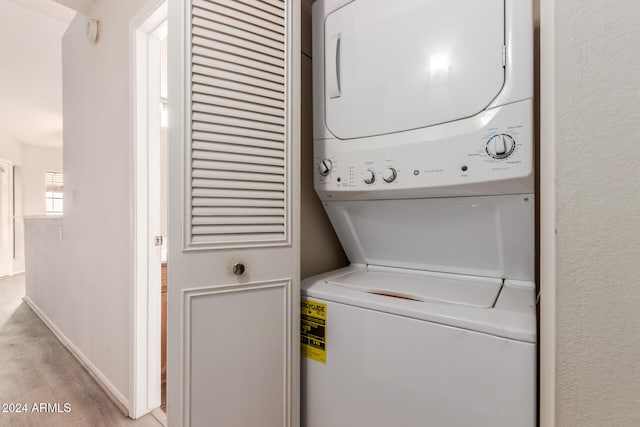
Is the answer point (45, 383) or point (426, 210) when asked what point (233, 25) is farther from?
point (45, 383)

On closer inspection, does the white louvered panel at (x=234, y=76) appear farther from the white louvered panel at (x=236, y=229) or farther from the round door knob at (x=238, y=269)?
the round door knob at (x=238, y=269)

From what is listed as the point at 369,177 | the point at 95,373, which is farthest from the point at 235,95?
the point at 95,373

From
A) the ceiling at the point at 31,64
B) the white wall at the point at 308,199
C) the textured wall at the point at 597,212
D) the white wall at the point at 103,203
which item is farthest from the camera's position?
the ceiling at the point at 31,64

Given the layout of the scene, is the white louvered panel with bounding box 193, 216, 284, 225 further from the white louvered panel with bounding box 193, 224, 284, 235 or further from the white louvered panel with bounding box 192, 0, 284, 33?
the white louvered panel with bounding box 192, 0, 284, 33

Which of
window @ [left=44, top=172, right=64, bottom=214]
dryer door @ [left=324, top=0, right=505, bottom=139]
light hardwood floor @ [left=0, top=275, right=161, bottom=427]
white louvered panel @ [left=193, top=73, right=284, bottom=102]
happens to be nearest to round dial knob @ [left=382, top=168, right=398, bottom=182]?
dryer door @ [left=324, top=0, right=505, bottom=139]

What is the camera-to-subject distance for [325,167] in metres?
1.24

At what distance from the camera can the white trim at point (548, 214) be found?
0.56m

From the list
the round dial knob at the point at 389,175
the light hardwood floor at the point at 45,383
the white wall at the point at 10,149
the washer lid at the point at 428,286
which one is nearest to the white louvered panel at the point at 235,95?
the round dial knob at the point at 389,175

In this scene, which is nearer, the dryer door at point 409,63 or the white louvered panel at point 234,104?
the dryer door at point 409,63

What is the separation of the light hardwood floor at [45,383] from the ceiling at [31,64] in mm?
2535

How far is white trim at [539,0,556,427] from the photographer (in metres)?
0.56

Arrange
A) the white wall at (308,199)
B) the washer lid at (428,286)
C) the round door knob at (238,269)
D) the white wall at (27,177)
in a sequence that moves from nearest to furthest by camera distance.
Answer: the washer lid at (428,286) < the round door knob at (238,269) < the white wall at (308,199) < the white wall at (27,177)

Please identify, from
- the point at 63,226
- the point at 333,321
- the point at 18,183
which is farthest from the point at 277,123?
the point at 18,183

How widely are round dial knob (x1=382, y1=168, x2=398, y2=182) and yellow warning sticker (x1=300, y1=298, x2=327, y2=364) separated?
1.61 feet
